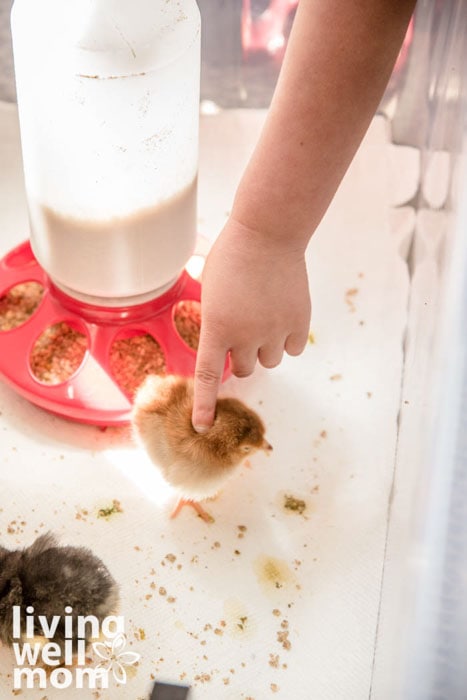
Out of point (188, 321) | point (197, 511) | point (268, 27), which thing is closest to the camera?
point (197, 511)

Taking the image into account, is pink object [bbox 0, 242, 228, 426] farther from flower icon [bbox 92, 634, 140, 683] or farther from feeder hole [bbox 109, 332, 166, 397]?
flower icon [bbox 92, 634, 140, 683]

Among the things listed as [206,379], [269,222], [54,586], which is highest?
[269,222]

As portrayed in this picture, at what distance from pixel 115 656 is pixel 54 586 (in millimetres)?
119

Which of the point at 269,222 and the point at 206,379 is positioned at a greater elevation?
the point at 269,222

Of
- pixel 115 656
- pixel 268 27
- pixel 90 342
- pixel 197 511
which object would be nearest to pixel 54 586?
pixel 115 656

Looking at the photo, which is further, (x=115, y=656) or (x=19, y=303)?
(x=19, y=303)

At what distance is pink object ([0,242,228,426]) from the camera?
1.08 m

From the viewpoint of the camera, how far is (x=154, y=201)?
3.28ft

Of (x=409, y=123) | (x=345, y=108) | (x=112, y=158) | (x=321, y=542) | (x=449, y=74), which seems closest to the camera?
(x=345, y=108)

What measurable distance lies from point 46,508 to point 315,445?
340 mm

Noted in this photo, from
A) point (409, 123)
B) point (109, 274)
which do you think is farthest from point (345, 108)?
point (409, 123)

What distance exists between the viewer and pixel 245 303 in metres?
0.87

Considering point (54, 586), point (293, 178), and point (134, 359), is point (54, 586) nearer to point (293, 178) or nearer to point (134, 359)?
point (134, 359)

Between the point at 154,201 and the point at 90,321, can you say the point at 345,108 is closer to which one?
the point at 154,201
